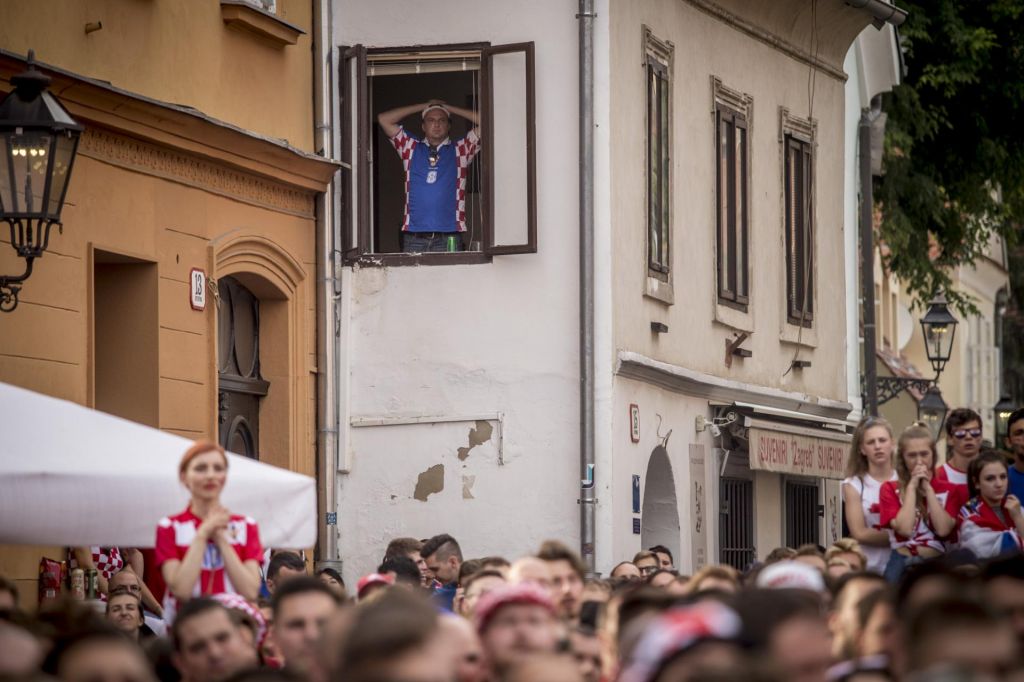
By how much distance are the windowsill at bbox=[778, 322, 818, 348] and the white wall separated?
570 centimetres

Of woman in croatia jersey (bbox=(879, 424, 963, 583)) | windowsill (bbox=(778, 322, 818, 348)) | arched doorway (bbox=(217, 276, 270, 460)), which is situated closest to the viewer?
woman in croatia jersey (bbox=(879, 424, 963, 583))

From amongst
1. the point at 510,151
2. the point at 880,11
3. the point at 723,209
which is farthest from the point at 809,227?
the point at 510,151

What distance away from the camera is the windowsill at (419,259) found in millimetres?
18453

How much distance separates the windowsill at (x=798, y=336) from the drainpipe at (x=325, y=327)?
6.69 meters

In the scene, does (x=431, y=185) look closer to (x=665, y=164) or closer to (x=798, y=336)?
(x=665, y=164)

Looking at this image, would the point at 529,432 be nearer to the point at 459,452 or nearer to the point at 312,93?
the point at 459,452

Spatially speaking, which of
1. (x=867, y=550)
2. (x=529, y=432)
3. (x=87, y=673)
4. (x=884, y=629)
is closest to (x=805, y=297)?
(x=529, y=432)

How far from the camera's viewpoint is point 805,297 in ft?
79.5

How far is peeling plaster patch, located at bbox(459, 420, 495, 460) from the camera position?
1825cm

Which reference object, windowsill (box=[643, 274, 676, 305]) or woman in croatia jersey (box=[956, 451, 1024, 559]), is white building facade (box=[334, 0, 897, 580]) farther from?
woman in croatia jersey (box=[956, 451, 1024, 559])

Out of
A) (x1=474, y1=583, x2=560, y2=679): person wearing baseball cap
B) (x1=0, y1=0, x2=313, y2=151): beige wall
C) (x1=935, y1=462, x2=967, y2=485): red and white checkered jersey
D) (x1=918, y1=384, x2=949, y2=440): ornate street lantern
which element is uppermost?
(x1=0, y1=0, x2=313, y2=151): beige wall

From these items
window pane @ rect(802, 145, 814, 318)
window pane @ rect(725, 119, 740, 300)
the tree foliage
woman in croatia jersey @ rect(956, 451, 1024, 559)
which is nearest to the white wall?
window pane @ rect(725, 119, 740, 300)

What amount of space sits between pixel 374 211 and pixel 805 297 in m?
7.06

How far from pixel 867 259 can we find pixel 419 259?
8719mm
